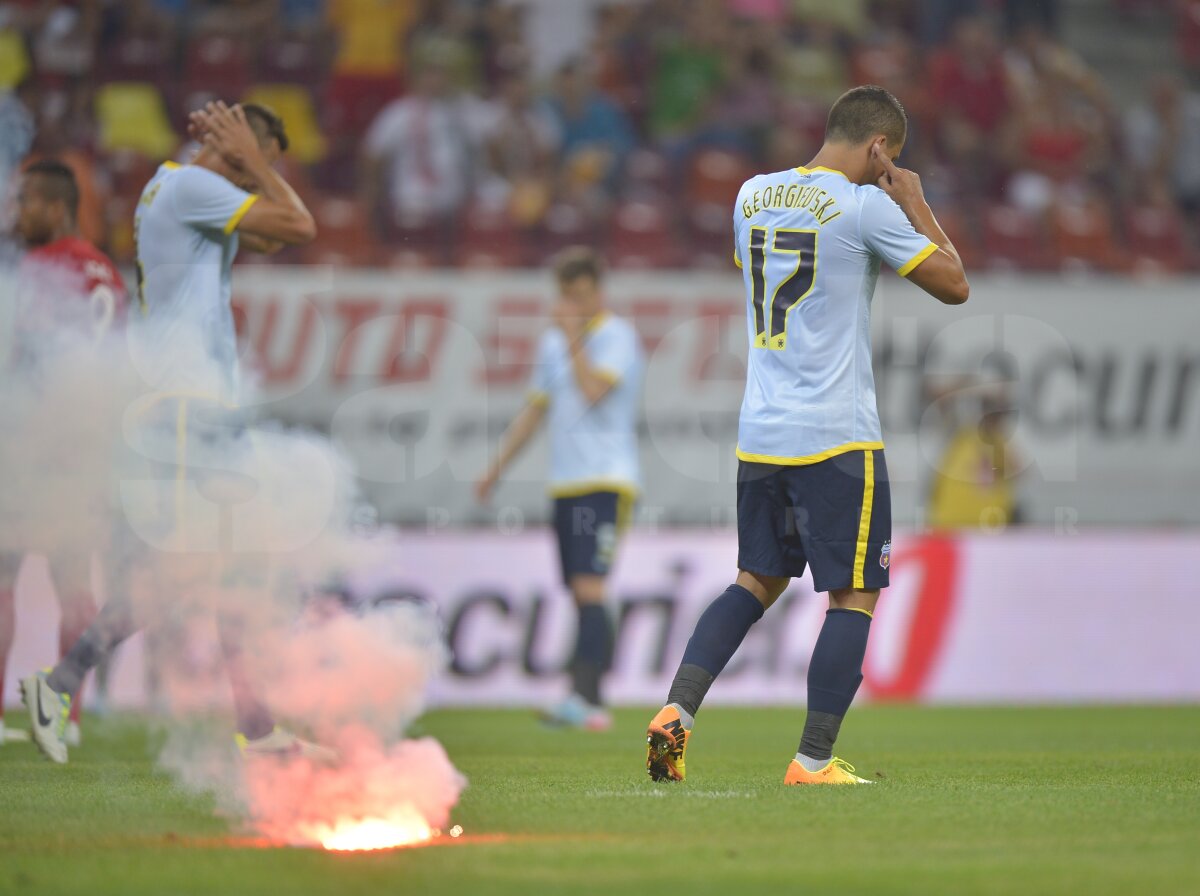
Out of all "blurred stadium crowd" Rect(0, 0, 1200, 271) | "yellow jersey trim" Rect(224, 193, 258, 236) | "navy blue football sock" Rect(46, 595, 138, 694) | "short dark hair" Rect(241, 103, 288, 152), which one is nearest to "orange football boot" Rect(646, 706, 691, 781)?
"navy blue football sock" Rect(46, 595, 138, 694)

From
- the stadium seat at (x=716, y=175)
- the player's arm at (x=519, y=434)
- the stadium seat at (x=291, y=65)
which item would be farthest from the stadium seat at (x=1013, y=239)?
the stadium seat at (x=291, y=65)

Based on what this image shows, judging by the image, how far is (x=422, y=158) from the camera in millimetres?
15500

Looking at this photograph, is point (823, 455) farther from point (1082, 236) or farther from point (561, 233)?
point (1082, 236)

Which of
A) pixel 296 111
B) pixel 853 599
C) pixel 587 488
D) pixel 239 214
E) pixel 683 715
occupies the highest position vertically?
pixel 296 111

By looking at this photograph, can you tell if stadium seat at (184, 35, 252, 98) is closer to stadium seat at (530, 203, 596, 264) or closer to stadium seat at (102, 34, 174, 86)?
stadium seat at (102, 34, 174, 86)

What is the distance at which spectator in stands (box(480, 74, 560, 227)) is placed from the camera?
15438 mm

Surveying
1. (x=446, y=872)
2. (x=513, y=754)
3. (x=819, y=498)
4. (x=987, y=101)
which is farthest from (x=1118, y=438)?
(x=446, y=872)

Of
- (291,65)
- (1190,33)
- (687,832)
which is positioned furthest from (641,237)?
(687,832)

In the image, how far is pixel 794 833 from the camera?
4871 mm

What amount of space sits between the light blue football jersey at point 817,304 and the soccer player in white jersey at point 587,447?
4.11 metres

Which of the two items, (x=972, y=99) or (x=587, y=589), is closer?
(x=587, y=589)

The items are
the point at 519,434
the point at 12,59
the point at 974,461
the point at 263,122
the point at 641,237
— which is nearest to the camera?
the point at 263,122

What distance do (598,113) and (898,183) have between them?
35.1ft

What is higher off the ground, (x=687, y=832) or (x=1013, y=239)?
(x=1013, y=239)
